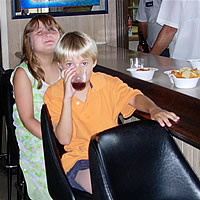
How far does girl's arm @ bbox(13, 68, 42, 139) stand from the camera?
2355mm

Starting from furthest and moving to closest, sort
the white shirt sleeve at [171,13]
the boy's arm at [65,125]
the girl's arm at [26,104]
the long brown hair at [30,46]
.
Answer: the white shirt sleeve at [171,13] < the long brown hair at [30,46] < the girl's arm at [26,104] < the boy's arm at [65,125]

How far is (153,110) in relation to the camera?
1.92 meters

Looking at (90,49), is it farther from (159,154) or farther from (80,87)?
(159,154)

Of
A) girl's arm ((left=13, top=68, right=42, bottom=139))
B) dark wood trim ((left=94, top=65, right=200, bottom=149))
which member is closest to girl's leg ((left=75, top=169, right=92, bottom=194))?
dark wood trim ((left=94, top=65, right=200, bottom=149))

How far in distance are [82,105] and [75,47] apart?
0.85 ft

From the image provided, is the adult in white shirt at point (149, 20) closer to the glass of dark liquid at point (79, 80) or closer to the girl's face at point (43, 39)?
the girl's face at point (43, 39)

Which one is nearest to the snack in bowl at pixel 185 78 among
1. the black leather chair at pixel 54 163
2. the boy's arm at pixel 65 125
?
the boy's arm at pixel 65 125

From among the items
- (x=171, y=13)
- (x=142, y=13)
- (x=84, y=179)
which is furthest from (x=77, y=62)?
(x=142, y=13)

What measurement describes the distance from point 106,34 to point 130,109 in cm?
240

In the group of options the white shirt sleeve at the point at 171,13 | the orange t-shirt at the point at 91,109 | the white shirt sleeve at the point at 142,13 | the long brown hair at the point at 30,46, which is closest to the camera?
the orange t-shirt at the point at 91,109

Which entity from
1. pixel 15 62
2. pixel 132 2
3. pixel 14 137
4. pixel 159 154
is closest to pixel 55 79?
pixel 14 137

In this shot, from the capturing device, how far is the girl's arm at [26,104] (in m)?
2.36

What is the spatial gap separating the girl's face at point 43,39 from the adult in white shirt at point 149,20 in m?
2.79

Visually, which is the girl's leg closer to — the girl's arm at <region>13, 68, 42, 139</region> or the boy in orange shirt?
the boy in orange shirt
